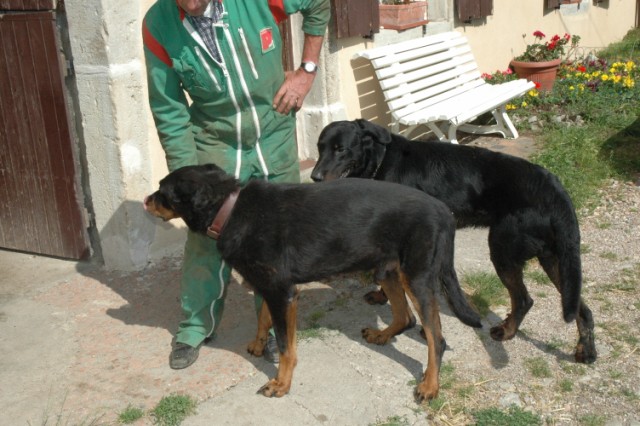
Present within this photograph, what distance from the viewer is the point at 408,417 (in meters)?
3.55

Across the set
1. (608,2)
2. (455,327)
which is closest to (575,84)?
(608,2)

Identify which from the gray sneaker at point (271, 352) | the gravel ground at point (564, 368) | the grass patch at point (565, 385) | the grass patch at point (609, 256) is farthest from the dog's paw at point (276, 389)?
the grass patch at point (609, 256)

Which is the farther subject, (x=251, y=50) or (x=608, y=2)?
A: (x=608, y=2)

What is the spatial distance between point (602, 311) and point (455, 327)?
99cm

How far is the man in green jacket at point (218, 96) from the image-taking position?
369cm

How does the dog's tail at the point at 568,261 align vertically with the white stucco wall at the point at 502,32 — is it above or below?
below

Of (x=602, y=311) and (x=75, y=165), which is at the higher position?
(x=75, y=165)

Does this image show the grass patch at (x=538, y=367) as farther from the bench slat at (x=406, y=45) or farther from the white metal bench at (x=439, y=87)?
the bench slat at (x=406, y=45)

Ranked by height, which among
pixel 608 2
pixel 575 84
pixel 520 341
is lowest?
pixel 520 341

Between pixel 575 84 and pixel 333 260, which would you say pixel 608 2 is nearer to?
pixel 575 84

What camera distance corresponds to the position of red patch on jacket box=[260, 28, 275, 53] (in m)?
3.78

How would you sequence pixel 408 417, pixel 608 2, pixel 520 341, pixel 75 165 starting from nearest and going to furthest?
pixel 408 417
pixel 520 341
pixel 75 165
pixel 608 2

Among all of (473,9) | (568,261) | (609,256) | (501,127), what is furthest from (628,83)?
(568,261)

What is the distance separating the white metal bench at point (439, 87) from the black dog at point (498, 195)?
2850 millimetres
